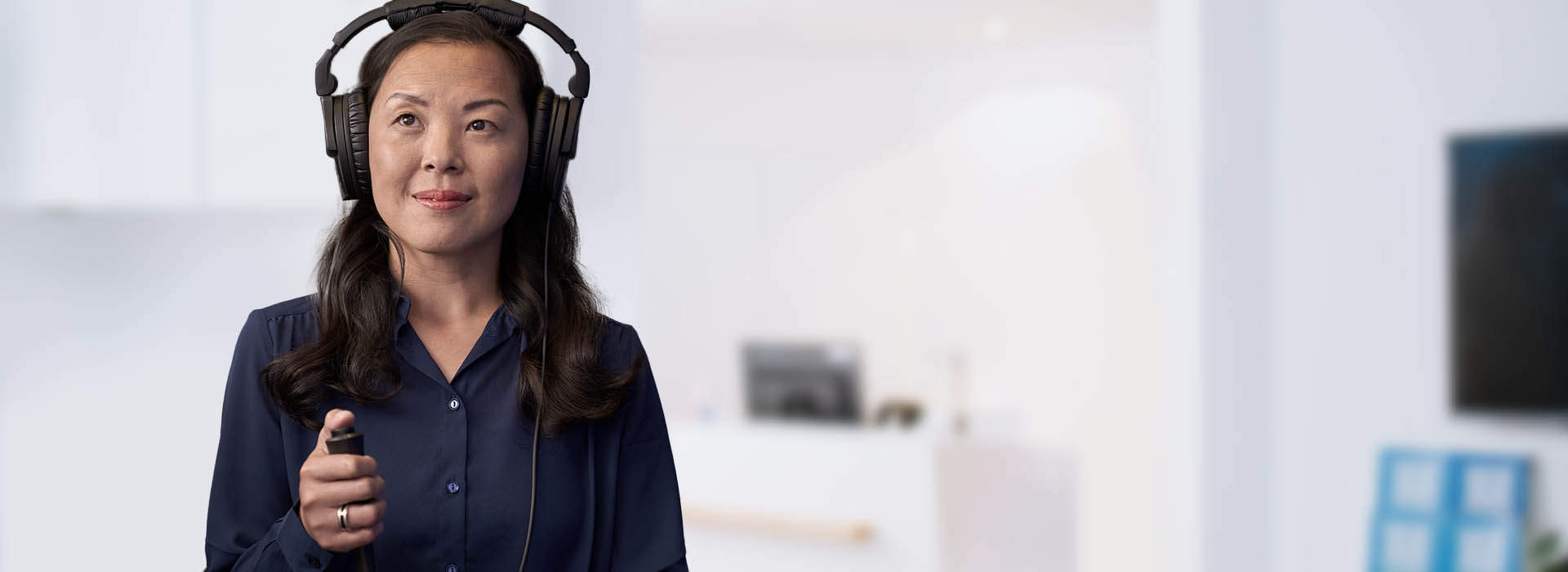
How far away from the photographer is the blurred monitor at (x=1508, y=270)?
8.21 ft

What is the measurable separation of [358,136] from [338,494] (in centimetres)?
17

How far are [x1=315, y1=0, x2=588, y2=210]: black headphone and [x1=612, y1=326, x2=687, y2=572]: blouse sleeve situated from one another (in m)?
0.10

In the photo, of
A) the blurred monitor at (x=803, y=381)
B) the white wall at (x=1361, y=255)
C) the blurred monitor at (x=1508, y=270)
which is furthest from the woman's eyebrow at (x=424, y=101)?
the blurred monitor at (x=803, y=381)

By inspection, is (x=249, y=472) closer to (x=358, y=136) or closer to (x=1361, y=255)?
(x=358, y=136)

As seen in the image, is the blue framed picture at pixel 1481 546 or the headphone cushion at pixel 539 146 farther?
the blue framed picture at pixel 1481 546

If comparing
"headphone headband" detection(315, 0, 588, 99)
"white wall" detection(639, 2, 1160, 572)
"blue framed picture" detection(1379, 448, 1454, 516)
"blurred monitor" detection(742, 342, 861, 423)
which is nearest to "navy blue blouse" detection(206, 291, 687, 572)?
"headphone headband" detection(315, 0, 588, 99)

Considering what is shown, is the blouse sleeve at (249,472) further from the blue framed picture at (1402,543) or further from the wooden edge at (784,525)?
the blue framed picture at (1402,543)

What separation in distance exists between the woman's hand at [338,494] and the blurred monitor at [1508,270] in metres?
2.71

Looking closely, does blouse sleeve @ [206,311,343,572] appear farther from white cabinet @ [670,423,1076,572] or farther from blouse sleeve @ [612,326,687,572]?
white cabinet @ [670,423,1076,572]

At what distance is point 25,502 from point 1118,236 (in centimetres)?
468

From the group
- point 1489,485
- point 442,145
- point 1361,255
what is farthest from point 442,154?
point 1489,485

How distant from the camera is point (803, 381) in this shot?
147 inches

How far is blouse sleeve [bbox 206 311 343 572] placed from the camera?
503mm

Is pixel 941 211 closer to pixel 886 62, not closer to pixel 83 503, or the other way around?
pixel 886 62
